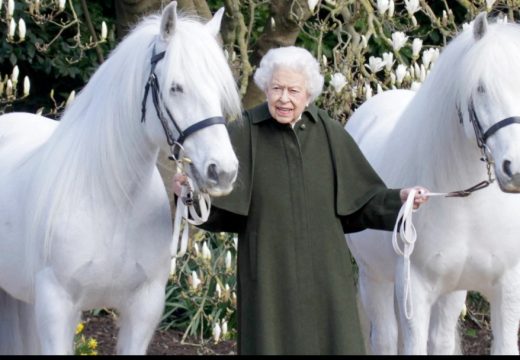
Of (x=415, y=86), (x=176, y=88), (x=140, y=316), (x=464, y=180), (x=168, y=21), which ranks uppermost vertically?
(x=415, y=86)

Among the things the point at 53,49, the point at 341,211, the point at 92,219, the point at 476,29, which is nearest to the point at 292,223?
the point at 341,211

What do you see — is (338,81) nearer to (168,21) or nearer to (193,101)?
(168,21)

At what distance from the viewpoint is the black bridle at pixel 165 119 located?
4387 millimetres

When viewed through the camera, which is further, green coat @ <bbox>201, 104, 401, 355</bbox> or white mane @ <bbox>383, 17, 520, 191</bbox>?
white mane @ <bbox>383, 17, 520, 191</bbox>

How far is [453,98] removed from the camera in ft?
16.6

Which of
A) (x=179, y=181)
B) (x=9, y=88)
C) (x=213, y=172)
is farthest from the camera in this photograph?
(x=9, y=88)

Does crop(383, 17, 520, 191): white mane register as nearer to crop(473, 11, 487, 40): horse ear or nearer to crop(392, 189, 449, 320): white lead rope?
crop(473, 11, 487, 40): horse ear

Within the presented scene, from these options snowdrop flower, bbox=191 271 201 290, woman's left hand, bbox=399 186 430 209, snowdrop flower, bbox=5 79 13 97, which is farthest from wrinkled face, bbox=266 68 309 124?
snowdrop flower, bbox=5 79 13 97

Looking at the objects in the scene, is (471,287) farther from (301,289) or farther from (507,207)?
(301,289)

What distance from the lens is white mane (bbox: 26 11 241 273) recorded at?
4711 millimetres

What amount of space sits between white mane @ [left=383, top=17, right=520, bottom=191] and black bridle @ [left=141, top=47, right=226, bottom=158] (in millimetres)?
1121

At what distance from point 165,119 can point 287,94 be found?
481 millimetres

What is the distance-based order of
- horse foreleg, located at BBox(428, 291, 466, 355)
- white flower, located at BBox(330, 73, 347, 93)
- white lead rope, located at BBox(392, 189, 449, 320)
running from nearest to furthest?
white lead rope, located at BBox(392, 189, 449, 320) → horse foreleg, located at BBox(428, 291, 466, 355) → white flower, located at BBox(330, 73, 347, 93)

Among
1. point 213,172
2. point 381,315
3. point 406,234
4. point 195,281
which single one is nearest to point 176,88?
point 213,172
